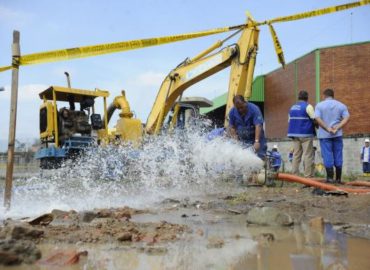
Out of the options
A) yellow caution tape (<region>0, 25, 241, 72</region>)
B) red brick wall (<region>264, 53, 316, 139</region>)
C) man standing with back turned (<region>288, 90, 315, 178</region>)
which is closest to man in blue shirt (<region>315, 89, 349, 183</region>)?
man standing with back turned (<region>288, 90, 315, 178</region>)

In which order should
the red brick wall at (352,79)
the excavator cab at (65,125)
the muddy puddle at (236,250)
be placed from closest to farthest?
the muddy puddle at (236,250)
the excavator cab at (65,125)
the red brick wall at (352,79)

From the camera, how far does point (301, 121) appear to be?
862cm

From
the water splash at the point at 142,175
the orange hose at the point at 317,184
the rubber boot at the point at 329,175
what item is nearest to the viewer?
the orange hose at the point at 317,184

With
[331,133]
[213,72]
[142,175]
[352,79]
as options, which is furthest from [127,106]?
[352,79]

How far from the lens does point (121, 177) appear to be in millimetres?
A: 9539

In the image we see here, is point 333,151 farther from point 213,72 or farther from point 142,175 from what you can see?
point 213,72

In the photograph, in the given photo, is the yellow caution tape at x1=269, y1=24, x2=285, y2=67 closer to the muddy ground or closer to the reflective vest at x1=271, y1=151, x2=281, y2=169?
the reflective vest at x1=271, y1=151, x2=281, y2=169

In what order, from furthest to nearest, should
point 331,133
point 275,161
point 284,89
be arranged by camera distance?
point 284,89, point 275,161, point 331,133

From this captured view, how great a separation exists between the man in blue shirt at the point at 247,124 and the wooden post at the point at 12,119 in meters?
3.62

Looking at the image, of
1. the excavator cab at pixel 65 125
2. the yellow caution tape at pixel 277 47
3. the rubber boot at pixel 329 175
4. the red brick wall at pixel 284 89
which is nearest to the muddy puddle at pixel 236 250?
the rubber boot at pixel 329 175

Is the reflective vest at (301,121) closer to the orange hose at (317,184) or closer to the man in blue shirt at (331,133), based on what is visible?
the man in blue shirt at (331,133)

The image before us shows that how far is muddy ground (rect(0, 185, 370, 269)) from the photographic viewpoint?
10.6ft

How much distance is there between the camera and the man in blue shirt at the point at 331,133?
7.28m

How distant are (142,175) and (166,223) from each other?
15.8 ft
